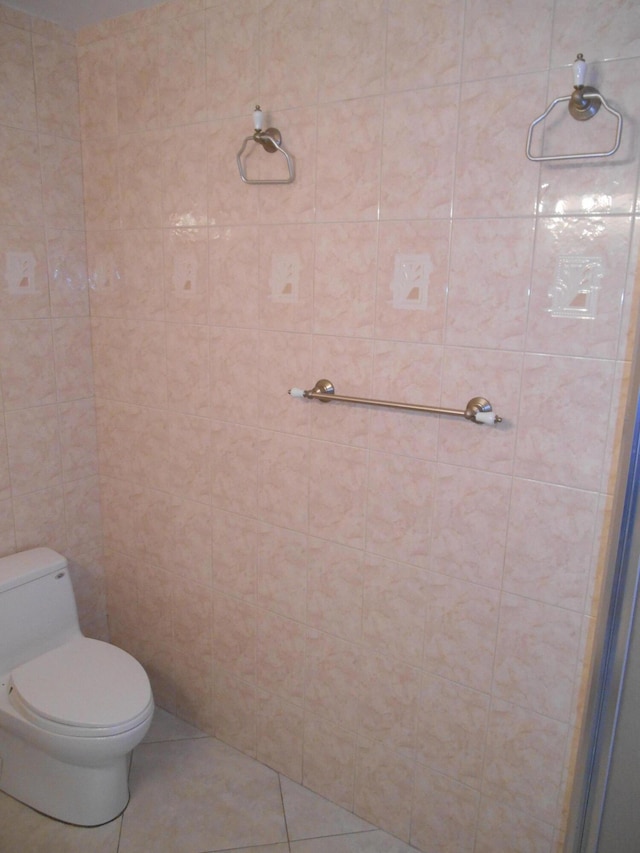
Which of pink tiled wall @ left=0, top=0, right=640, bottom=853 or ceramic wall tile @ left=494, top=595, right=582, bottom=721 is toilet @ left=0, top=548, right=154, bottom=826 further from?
ceramic wall tile @ left=494, top=595, right=582, bottom=721

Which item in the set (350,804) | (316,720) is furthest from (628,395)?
(350,804)

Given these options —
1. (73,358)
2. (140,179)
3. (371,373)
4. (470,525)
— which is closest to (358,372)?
(371,373)

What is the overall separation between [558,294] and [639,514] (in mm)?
506

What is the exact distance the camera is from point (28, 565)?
84.4 inches

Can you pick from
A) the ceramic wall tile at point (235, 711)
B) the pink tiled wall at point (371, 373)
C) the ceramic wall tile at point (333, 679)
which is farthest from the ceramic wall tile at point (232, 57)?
the ceramic wall tile at point (235, 711)

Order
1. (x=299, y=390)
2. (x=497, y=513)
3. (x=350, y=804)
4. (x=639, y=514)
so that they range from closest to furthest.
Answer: (x=639, y=514) < (x=497, y=513) < (x=299, y=390) < (x=350, y=804)

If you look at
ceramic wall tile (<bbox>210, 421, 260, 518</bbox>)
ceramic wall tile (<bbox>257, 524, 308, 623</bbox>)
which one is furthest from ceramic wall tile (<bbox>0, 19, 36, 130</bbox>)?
ceramic wall tile (<bbox>257, 524, 308, 623</bbox>)

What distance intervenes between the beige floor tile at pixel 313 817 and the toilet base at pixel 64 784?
21.1 inches

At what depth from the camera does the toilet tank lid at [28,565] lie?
2067 mm

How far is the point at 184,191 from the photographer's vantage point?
2014mm

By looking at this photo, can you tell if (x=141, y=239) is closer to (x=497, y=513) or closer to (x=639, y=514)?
(x=497, y=513)

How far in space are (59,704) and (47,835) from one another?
1.42 ft

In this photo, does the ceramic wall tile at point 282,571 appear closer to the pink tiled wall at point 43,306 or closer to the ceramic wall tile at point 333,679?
the ceramic wall tile at point 333,679

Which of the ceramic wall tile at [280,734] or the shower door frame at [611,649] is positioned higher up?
the shower door frame at [611,649]
